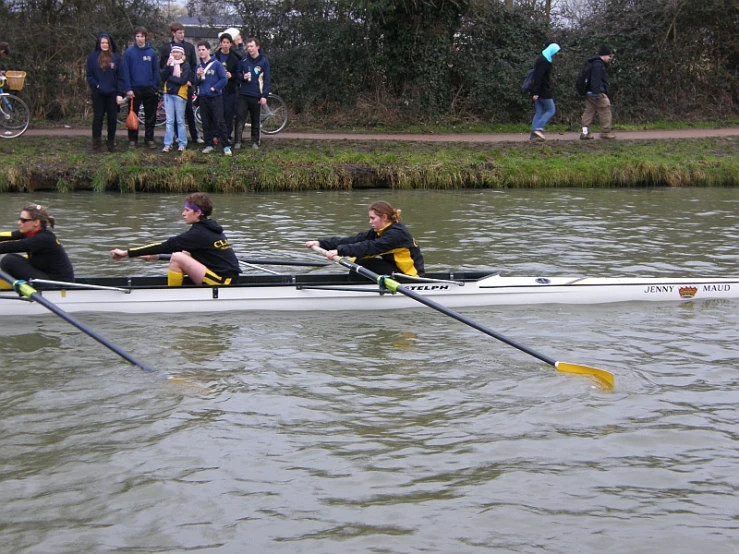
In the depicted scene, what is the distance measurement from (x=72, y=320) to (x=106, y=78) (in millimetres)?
9408

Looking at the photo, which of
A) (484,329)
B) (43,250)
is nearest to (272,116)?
(43,250)

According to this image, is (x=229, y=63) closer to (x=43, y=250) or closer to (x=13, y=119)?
(x=13, y=119)

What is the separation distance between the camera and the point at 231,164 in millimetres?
15992

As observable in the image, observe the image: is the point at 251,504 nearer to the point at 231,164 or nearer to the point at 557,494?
the point at 557,494

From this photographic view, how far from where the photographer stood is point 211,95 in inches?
626

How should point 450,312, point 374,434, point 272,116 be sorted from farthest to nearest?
point 272,116 < point 450,312 < point 374,434

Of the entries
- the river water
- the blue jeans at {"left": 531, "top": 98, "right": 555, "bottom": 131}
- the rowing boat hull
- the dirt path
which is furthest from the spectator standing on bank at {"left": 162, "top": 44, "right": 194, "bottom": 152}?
the rowing boat hull

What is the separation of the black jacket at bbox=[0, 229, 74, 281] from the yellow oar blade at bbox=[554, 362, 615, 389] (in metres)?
4.53

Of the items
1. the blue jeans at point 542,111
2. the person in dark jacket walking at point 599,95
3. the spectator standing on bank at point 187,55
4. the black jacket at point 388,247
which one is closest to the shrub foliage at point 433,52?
the person in dark jacket walking at point 599,95

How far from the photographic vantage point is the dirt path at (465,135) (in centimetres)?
1927

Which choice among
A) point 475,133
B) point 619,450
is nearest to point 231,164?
point 475,133

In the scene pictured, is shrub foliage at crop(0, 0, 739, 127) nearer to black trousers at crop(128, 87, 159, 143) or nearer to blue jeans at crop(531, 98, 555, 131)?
blue jeans at crop(531, 98, 555, 131)

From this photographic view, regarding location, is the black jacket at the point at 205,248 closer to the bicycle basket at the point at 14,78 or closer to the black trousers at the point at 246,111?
the black trousers at the point at 246,111

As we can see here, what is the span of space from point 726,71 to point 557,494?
67.9ft
